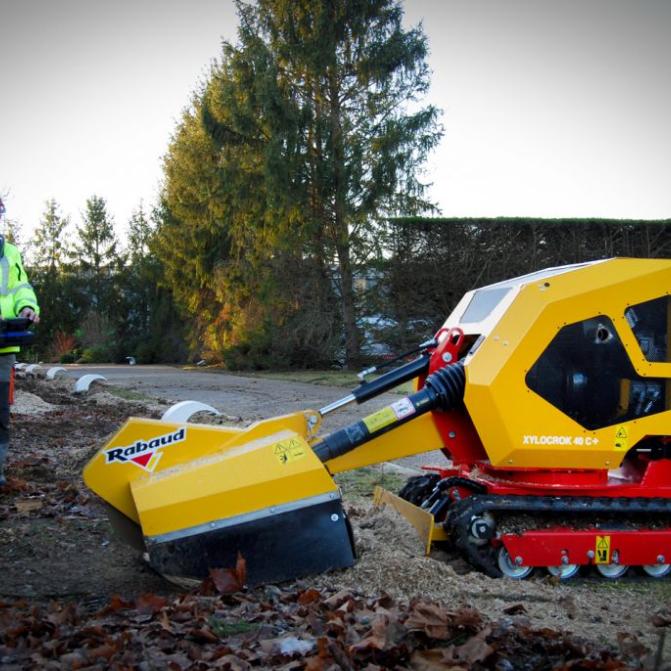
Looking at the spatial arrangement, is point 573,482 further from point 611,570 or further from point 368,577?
point 368,577

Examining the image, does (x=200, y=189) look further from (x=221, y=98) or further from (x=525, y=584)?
(x=525, y=584)

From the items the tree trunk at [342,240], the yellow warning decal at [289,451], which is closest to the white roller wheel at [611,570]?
the yellow warning decal at [289,451]

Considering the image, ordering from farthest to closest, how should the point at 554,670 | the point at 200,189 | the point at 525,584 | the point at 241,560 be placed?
1. the point at 200,189
2. the point at 525,584
3. the point at 241,560
4. the point at 554,670

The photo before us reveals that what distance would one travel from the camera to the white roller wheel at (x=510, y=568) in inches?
184

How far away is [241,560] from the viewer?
411cm

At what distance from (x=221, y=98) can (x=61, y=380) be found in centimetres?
804

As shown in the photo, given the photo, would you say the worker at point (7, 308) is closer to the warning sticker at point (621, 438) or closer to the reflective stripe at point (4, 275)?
the reflective stripe at point (4, 275)

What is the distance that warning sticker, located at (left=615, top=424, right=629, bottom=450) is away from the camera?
4.80m

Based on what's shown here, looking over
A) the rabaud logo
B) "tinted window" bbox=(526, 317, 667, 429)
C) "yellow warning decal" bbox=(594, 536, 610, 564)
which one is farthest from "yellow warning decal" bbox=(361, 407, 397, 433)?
"yellow warning decal" bbox=(594, 536, 610, 564)

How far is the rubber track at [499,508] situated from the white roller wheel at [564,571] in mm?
329

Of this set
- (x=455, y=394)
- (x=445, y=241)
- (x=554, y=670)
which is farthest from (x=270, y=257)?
(x=554, y=670)

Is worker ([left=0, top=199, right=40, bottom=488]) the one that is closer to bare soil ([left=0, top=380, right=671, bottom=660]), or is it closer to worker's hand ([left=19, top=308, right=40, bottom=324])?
worker's hand ([left=19, top=308, right=40, bottom=324])

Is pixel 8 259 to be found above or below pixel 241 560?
above

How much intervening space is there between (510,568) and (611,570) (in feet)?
2.21
